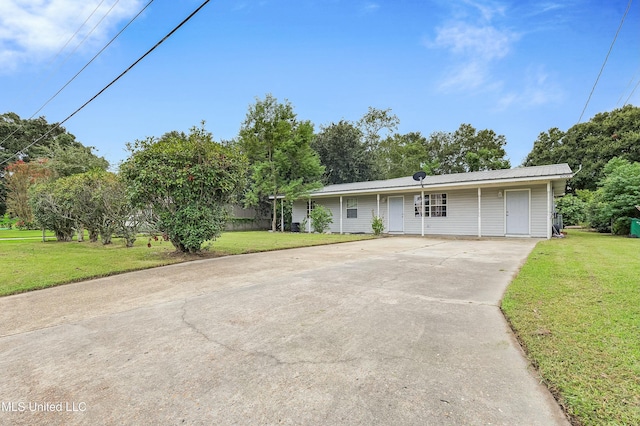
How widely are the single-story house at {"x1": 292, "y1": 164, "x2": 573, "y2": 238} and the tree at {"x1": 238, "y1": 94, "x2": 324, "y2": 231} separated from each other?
68.5 inches

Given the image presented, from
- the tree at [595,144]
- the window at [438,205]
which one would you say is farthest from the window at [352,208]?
the tree at [595,144]

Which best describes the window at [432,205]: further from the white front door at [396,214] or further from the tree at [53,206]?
the tree at [53,206]

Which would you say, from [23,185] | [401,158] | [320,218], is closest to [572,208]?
[401,158]

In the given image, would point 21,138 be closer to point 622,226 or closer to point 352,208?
point 352,208

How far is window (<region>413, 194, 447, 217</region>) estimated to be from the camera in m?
15.7

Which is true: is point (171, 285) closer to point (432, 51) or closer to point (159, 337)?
point (159, 337)

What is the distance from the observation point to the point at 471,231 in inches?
583

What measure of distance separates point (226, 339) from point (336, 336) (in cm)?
102

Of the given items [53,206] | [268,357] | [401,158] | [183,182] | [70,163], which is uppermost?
[401,158]

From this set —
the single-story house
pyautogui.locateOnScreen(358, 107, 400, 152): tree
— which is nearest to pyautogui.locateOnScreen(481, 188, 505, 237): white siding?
the single-story house

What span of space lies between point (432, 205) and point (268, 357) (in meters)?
15.0

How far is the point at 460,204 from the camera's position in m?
15.2

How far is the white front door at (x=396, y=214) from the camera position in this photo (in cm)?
1688

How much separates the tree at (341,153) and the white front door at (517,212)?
15.5 metres
